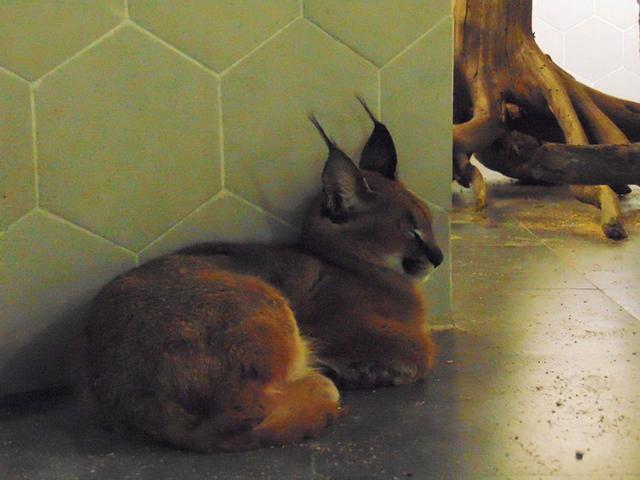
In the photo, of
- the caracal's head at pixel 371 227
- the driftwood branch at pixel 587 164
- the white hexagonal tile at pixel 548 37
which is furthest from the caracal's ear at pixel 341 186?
the white hexagonal tile at pixel 548 37

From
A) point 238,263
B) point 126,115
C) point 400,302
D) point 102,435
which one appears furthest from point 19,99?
point 400,302

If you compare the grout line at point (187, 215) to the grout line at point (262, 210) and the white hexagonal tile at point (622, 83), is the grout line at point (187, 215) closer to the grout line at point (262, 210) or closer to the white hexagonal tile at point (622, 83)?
the grout line at point (262, 210)

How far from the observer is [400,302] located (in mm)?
1957

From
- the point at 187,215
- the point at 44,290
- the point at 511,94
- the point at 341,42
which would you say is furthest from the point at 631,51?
the point at 44,290

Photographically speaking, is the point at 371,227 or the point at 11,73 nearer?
the point at 11,73

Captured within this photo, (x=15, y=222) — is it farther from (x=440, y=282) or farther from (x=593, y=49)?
(x=593, y=49)

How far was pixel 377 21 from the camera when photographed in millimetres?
2057

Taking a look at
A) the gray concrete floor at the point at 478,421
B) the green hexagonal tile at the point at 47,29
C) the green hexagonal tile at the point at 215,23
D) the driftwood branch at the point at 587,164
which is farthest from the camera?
the driftwood branch at the point at 587,164

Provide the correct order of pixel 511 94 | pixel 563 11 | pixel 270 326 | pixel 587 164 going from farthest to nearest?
pixel 563 11, pixel 511 94, pixel 587 164, pixel 270 326

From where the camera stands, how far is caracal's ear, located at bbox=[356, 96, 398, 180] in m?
2.00

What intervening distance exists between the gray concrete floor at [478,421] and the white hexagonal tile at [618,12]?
453 cm

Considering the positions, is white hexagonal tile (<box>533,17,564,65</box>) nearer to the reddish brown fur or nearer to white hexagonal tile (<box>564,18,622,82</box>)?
white hexagonal tile (<box>564,18,622,82</box>)

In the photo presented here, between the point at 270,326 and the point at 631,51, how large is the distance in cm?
580

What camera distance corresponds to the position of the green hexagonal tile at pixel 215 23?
6.17 ft
